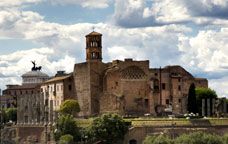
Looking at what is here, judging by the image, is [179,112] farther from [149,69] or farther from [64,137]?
[64,137]

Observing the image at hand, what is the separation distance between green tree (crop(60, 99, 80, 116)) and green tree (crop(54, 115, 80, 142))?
29.9 feet

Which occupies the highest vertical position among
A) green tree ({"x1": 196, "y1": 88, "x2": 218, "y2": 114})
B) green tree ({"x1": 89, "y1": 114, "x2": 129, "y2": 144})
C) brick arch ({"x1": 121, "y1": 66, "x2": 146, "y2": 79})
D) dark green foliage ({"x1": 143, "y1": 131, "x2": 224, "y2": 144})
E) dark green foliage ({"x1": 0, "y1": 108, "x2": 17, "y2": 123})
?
brick arch ({"x1": 121, "y1": 66, "x2": 146, "y2": 79})

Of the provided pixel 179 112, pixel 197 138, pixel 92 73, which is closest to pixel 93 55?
pixel 92 73

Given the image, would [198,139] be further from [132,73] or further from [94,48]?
[94,48]

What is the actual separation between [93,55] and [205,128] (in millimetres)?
22805

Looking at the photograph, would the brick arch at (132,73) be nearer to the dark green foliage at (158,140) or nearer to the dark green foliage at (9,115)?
the dark green foliage at (158,140)

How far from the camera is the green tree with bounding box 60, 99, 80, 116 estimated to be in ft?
321

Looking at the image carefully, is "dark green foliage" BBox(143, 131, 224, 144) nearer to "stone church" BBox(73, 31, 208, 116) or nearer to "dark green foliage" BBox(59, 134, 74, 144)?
"dark green foliage" BBox(59, 134, 74, 144)

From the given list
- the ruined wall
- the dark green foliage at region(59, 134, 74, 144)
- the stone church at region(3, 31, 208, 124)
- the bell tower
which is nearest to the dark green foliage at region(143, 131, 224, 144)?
the dark green foliage at region(59, 134, 74, 144)

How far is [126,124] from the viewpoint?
282 feet

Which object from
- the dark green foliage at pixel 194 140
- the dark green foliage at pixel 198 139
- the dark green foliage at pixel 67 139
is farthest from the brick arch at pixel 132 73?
the dark green foliage at pixel 198 139

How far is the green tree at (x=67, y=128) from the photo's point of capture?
86.7 metres

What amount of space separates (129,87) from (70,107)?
7265mm

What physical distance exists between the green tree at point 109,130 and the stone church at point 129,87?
10.1 m
